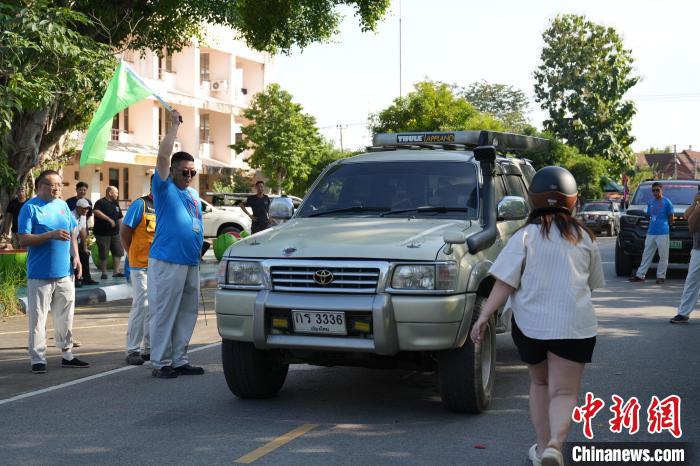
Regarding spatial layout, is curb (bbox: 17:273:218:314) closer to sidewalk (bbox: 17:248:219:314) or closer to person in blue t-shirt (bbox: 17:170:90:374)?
sidewalk (bbox: 17:248:219:314)

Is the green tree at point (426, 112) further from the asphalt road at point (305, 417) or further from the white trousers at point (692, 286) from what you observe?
the asphalt road at point (305, 417)

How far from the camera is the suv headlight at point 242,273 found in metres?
6.48

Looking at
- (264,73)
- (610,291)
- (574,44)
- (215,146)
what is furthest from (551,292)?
(574,44)

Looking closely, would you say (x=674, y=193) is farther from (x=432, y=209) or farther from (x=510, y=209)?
(x=510, y=209)

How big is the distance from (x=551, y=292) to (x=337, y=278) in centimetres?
187

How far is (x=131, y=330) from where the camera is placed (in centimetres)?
888

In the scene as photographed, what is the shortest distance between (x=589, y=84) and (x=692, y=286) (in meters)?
53.6

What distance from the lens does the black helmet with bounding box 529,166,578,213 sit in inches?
186

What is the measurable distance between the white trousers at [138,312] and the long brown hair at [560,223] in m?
4.97

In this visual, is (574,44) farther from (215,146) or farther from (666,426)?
(666,426)

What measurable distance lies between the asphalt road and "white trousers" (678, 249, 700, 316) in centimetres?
230

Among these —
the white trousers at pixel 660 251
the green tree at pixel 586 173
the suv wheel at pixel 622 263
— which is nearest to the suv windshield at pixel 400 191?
the white trousers at pixel 660 251

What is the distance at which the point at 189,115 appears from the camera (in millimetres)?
43875

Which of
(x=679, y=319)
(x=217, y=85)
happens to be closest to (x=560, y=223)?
(x=679, y=319)
